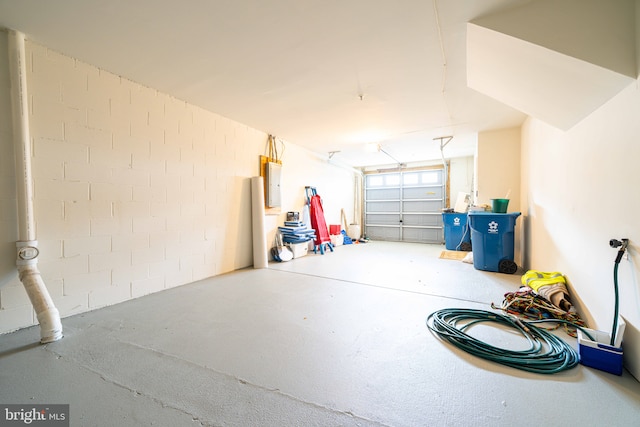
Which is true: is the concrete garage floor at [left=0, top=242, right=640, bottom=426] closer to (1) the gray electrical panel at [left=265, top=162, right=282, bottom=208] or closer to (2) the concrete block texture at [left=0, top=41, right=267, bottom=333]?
(2) the concrete block texture at [left=0, top=41, right=267, bottom=333]

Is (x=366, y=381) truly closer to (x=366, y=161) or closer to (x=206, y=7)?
(x=206, y=7)

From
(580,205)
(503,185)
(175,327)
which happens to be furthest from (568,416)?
(503,185)

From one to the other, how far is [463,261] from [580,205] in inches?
106

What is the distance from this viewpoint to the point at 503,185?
14.5 feet

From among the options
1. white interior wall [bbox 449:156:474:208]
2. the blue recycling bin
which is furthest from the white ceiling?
white interior wall [bbox 449:156:474:208]

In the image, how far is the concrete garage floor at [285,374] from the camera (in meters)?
1.16

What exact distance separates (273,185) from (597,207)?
4.21m

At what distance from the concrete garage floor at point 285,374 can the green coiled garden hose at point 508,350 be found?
7 cm

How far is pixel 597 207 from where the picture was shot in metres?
1.75

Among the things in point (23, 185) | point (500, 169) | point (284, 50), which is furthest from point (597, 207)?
point (23, 185)

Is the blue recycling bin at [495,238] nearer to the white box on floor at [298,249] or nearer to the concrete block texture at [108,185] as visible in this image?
the white box on floor at [298,249]

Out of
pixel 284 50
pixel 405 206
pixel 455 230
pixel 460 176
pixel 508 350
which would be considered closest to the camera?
pixel 508 350

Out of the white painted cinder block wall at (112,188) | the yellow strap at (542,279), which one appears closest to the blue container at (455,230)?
the yellow strap at (542,279)

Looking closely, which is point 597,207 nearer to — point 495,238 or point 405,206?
point 495,238
